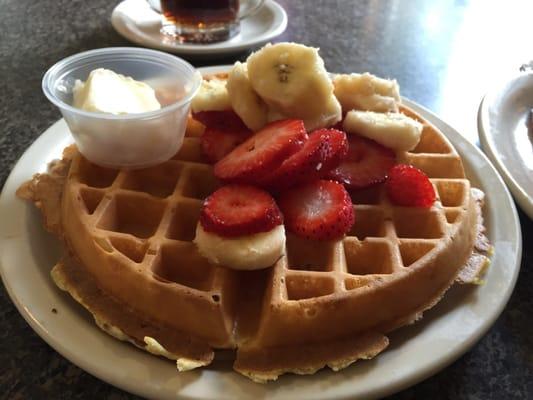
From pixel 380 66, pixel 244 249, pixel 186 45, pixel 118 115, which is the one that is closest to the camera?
pixel 244 249

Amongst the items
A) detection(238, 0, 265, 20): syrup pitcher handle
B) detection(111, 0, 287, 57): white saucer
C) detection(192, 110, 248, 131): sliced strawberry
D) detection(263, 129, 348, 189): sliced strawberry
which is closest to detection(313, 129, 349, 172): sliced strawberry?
detection(263, 129, 348, 189): sliced strawberry

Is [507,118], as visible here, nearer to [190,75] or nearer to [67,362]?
[190,75]

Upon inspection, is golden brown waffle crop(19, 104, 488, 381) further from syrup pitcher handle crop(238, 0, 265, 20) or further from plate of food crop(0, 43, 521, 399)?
syrup pitcher handle crop(238, 0, 265, 20)

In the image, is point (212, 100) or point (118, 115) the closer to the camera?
point (118, 115)

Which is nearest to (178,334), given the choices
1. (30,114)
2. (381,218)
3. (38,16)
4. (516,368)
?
(381,218)

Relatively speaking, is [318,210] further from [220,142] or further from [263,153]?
[220,142]

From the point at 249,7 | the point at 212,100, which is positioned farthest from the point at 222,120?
the point at 249,7
